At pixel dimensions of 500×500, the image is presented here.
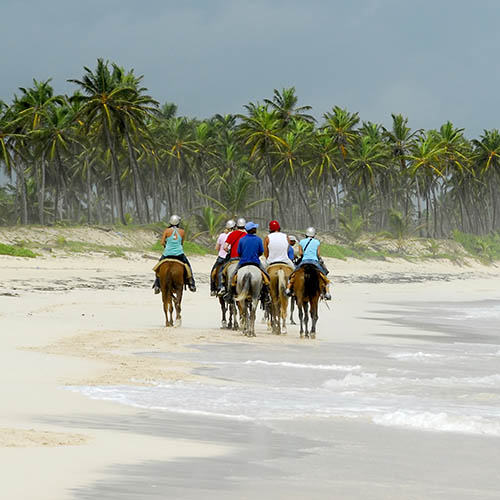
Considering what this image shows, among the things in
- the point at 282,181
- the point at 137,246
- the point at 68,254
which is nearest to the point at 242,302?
the point at 68,254

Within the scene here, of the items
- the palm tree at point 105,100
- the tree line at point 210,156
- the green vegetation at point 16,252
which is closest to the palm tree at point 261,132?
the tree line at point 210,156

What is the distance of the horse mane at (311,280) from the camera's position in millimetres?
15375

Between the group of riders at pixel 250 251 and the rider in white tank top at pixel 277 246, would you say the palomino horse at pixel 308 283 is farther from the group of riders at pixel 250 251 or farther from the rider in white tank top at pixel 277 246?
the rider in white tank top at pixel 277 246

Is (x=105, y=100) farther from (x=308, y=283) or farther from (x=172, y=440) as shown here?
(x=172, y=440)

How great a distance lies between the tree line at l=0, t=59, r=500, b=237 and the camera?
2425 inches

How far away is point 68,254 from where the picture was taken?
126 feet

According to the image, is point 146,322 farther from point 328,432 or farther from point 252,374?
point 328,432

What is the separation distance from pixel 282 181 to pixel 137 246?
4549 centimetres

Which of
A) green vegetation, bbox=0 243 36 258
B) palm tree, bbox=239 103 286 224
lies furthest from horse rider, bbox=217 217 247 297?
palm tree, bbox=239 103 286 224

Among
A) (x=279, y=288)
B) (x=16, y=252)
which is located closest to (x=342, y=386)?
(x=279, y=288)

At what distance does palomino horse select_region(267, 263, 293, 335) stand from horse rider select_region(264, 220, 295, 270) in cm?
11

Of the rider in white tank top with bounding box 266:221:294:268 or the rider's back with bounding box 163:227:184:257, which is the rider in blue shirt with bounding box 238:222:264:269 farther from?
the rider's back with bounding box 163:227:184:257

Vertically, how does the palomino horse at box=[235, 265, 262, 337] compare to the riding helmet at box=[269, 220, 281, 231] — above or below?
below

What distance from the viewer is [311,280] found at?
15.4 m
